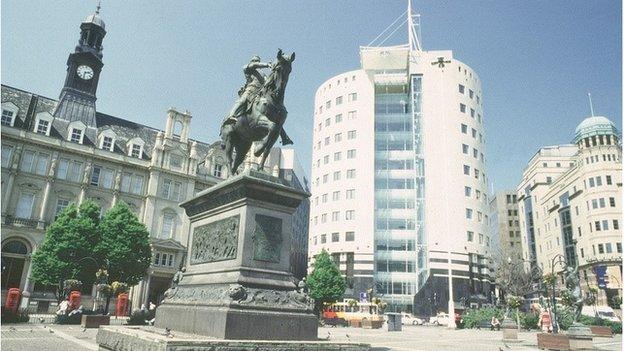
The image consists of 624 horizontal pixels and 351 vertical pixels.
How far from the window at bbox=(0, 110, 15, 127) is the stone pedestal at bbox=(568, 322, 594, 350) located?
5267cm

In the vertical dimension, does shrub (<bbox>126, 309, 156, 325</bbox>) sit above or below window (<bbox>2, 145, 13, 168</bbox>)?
below

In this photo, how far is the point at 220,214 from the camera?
8641 millimetres

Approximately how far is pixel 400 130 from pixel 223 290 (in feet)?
213

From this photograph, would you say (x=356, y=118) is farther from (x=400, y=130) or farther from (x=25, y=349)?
(x=25, y=349)

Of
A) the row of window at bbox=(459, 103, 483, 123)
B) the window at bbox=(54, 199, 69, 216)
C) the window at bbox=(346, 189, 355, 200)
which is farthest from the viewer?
the row of window at bbox=(459, 103, 483, 123)

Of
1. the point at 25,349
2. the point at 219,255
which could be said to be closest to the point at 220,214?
the point at 219,255

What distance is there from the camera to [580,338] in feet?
51.6

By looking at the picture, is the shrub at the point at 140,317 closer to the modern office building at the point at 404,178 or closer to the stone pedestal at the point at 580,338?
the stone pedestal at the point at 580,338

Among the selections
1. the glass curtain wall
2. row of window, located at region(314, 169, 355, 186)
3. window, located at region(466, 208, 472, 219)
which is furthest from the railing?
window, located at region(466, 208, 472, 219)

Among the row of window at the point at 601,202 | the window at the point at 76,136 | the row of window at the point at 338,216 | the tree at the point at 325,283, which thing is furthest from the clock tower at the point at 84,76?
the row of window at the point at 601,202

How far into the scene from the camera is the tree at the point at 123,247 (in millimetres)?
39350

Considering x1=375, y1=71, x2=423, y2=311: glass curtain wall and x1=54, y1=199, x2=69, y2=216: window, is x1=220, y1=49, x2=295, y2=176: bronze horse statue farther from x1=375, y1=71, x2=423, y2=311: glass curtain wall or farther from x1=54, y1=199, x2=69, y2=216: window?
x1=375, y1=71, x2=423, y2=311: glass curtain wall

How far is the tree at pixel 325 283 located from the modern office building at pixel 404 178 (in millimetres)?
7760

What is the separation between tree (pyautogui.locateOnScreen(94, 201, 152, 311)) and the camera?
39.3 meters
